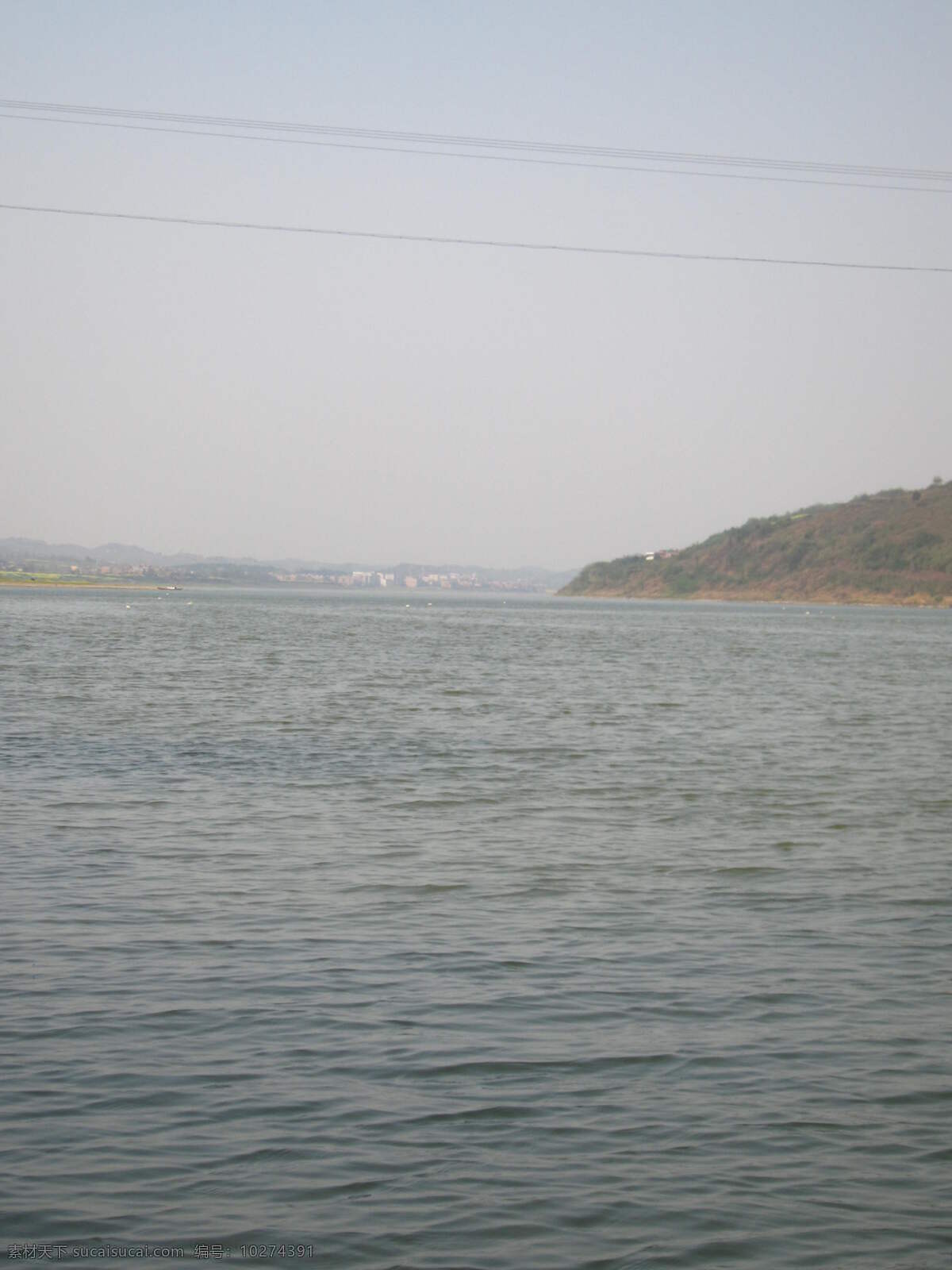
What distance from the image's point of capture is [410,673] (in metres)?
53.6

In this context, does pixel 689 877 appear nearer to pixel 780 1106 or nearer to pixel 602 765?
pixel 780 1106

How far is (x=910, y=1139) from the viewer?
26.6 ft

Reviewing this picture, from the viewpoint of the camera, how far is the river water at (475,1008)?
7.07 metres

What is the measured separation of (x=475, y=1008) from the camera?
10.4m

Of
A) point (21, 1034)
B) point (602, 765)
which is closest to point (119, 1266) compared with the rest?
point (21, 1034)

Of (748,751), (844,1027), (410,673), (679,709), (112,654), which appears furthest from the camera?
(112,654)

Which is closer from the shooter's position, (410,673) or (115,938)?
(115,938)

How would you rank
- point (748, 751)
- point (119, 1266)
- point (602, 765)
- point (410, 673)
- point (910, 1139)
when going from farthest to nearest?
point (410, 673)
point (748, 751)
point (602, 765)
point (910, 1139)
point (119, 1266)

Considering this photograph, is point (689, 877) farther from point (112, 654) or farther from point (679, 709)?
point (112, 654)

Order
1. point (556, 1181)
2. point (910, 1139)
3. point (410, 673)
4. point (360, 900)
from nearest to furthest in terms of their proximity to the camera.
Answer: point (556, 1181), point (910, 1139), point (360, 900), point (410, 673)

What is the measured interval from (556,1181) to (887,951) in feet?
19.4

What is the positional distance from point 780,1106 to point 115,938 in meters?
6.18

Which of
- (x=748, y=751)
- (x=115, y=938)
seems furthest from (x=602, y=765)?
(x=115, y=938)

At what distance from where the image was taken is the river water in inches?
278
